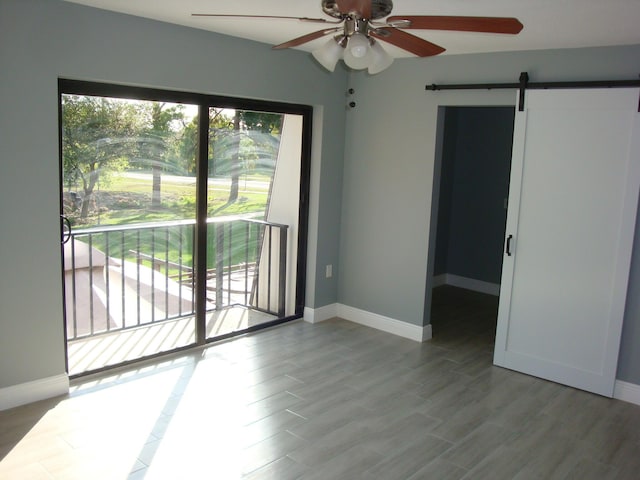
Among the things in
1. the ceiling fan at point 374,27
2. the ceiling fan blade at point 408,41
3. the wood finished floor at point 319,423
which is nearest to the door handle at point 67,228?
the wood finished floor at point 319,423

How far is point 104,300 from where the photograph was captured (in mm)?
4152

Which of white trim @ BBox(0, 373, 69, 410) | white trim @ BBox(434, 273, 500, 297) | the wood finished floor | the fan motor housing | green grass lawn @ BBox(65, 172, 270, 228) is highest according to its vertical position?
the fan motor housing

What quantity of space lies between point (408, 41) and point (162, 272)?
9.24ft

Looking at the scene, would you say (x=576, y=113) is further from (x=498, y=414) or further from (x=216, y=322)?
(x=216, y=322)

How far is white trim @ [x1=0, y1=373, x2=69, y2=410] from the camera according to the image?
129 inches

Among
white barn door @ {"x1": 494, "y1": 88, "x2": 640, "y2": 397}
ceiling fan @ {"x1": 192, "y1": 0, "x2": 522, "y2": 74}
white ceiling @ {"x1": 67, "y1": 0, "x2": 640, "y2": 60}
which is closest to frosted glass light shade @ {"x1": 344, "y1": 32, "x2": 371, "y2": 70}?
ceiling fan @ {"x1": 192, "y1": 0, "x2": 522, "y2": 74}

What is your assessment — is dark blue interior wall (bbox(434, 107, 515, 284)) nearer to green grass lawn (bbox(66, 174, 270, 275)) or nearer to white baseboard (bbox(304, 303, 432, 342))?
white baseboard (bbox(304, 303, 432, 342))

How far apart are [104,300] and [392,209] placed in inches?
97.4

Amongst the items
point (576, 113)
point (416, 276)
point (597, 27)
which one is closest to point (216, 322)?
point (416, 276)

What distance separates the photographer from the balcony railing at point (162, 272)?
395 cm

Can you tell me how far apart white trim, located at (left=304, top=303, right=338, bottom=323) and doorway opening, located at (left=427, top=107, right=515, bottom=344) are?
3.96 feet

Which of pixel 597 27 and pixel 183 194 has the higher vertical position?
pixel 597 27

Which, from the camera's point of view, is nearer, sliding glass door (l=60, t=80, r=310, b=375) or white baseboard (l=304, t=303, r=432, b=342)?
sliding glass door (l=60, t=80, r=310, b=375)

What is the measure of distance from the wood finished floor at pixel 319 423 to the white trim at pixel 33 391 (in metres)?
0.05
